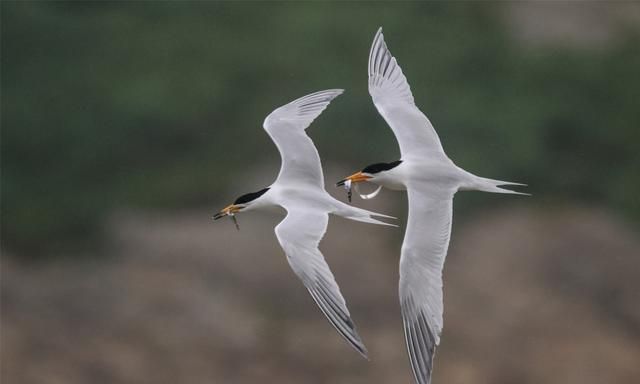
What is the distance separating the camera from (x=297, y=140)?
711 centimetres

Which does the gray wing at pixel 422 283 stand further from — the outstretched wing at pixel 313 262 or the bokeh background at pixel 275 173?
the bokeh background at pixel 275 173

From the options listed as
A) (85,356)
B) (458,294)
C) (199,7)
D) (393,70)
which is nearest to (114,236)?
(85,356)

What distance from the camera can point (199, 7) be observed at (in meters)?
18.0

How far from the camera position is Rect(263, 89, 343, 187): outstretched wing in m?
6.93

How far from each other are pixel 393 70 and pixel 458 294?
20.5ft

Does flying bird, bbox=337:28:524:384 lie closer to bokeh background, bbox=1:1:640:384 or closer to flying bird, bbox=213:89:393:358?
flying bird, bbox=213:89:393:358

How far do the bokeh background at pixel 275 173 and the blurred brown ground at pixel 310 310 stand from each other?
21 millimetres

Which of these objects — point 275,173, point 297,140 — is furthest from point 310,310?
point 297,140

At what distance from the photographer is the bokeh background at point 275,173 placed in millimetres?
12602

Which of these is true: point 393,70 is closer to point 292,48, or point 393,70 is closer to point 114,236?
point 114,236

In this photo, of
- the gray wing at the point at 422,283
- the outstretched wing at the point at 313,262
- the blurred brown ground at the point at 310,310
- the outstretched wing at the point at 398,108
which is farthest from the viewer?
the blurred brown ground at the point at 310,310

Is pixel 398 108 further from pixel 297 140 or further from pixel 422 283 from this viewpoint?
pixel 422 283

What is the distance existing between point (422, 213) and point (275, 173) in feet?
25.4

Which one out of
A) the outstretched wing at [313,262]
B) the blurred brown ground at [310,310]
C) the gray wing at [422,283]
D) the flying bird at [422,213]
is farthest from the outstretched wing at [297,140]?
the blurred brown ground at [310,310]
